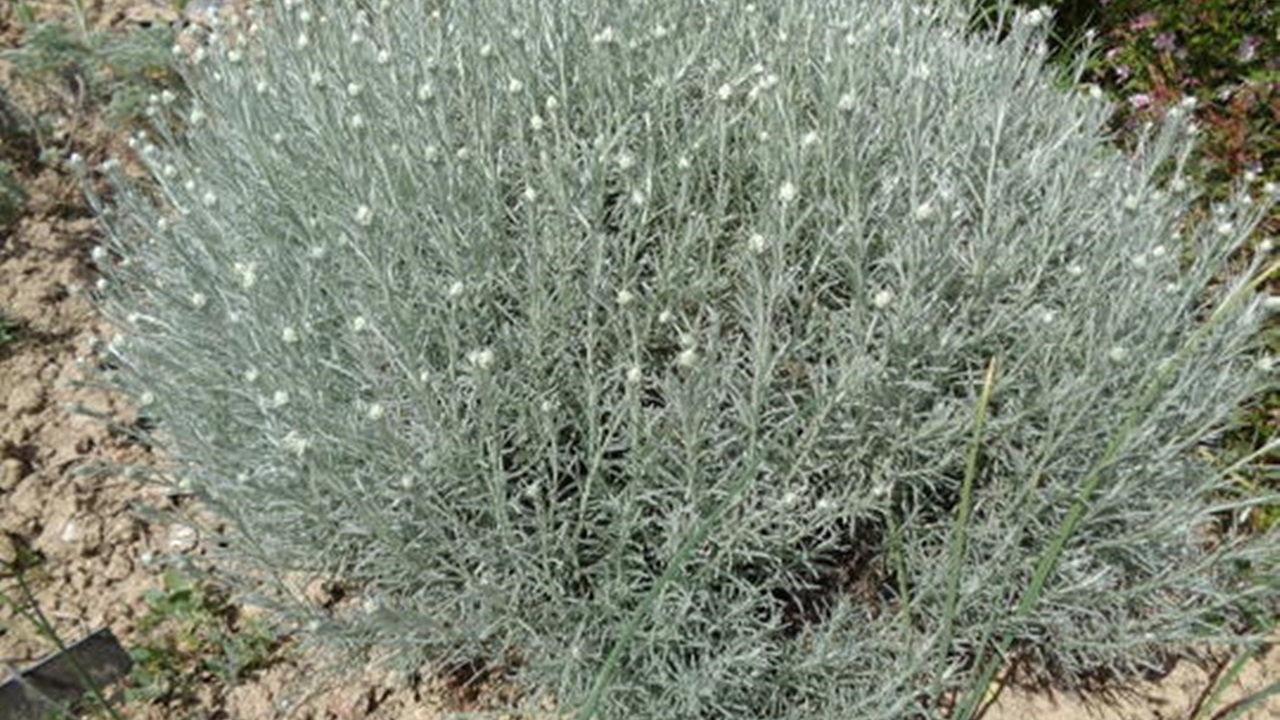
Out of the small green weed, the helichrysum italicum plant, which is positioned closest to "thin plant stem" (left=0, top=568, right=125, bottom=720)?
the small green weed

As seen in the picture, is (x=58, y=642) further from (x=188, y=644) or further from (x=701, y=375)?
(x=701, y=375)

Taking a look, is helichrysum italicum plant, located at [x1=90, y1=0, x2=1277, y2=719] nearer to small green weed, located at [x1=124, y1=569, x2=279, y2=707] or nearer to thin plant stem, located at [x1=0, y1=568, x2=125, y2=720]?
small green weed, located at [x1=124, y1=569, x2=279, y2=707]

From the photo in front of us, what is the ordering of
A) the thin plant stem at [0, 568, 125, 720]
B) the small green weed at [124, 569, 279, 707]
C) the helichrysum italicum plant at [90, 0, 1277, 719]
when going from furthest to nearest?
the small green weed at [124, 569, 279, 707] → the helichrysum italicum plant at [90, 0, 1277, 719] → the thin plant stem at [0, 568, 125, 720]

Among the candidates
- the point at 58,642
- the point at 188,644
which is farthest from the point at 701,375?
the point at 188,644

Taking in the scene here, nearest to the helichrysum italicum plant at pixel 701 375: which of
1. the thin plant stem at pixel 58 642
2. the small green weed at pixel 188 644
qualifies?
the small green weed at pixel 188 644

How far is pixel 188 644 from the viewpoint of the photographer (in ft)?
9.22

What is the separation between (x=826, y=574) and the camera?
8.82 feet

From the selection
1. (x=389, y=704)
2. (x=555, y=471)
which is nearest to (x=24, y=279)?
(x=389, y=704)

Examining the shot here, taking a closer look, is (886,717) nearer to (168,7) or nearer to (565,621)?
(565,621)

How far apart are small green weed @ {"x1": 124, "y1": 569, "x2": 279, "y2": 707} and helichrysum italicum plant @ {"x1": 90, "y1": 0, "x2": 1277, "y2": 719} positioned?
5.7 inches

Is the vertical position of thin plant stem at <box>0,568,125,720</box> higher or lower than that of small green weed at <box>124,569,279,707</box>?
higher

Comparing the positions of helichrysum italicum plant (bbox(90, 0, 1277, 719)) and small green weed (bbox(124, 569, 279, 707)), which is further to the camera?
small green weed (bbox(124, 569, 279, 707))

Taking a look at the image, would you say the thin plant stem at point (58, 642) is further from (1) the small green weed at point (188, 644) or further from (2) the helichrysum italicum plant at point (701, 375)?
(2) the helichrysum italicum plant at point (701, 375)

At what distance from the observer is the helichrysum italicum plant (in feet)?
7.80
